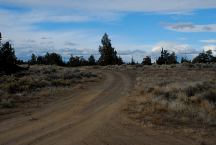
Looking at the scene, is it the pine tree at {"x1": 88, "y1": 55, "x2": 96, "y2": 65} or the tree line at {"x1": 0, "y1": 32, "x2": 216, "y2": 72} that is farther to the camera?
the pine tree at {"x1": 88, "y1": 55, "x2": 96, "y2": 65}

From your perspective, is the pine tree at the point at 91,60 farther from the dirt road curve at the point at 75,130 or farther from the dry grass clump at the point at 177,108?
the dirt road curve at the point at 75,130

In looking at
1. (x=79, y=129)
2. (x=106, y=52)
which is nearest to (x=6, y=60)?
(x=79, y=129)

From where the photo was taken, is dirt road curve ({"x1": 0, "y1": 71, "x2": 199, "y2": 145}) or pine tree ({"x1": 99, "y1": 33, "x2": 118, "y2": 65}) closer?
dirt road curve ({"x1": 0, "y1": 71, "x2": 199, "y2": 145})

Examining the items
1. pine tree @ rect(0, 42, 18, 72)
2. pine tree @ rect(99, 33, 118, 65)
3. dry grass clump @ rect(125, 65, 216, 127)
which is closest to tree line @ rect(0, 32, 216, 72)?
pine tree @ rect(99, 33, 118, 65)

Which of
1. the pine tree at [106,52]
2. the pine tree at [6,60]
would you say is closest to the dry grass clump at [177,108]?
the pine tree at [6,60]

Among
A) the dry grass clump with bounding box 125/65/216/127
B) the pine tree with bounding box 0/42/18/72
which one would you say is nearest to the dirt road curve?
the dry grass clump with bounding box 125/65/216/127

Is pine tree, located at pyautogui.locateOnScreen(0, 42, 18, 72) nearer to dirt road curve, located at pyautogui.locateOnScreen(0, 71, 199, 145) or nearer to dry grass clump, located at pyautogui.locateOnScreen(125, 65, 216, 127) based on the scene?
dry grass clump, located at pyautogui.locateOnScreen(125, 65, 216, 127)

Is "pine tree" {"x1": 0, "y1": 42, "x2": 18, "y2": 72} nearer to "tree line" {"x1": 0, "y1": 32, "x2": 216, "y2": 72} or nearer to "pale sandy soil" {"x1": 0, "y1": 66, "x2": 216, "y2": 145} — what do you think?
"tree line" {"x1": 0, "y1": 32, "x2": 216, "y2": 72}

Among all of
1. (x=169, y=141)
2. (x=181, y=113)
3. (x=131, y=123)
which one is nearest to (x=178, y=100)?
(x=181, y=113)

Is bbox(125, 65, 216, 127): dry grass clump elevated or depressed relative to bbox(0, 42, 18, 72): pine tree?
depressed

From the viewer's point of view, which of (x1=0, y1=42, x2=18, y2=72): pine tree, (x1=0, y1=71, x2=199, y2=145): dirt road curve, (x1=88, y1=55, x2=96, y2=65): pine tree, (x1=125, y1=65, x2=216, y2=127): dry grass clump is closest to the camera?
(x1=0, y1=71, x2=199, y2=145): dirt road curve

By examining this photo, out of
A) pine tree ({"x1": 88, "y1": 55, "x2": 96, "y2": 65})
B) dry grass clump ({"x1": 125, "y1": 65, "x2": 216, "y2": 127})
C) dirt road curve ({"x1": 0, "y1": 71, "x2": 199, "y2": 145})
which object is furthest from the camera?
pine tree ({"x1": 88, "y1": 55, "x2": 96, "y2": 65})

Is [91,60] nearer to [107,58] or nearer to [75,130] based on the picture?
[107,58]

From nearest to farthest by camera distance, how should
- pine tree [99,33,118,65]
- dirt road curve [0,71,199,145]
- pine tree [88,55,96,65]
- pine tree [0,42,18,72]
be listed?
dirt road curve [0,71,199,145]
pine tree [0,42,18,72]
pine tree [99,33,118,65]
pine tree [88,55,96,65]
